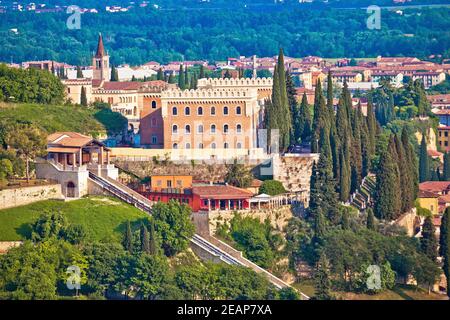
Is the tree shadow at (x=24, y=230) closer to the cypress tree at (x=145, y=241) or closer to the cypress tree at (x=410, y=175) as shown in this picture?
the cypress tree at (x=145, y=241)

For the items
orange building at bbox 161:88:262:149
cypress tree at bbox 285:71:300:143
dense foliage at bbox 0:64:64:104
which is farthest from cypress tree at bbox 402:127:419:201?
dense foliage at bbox 0:64:64:104

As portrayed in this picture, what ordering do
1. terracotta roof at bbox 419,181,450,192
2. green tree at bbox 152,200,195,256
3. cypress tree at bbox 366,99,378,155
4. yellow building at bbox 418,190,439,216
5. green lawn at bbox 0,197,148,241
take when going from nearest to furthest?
green lawn at bbox 0,197,148,241
green tree at bbox 152,200,195,256
cypress tree at bbox 366,99,378,155
yellow building at bbox 418,190,439,216
terracotta roof at bbox 419,181,450,192

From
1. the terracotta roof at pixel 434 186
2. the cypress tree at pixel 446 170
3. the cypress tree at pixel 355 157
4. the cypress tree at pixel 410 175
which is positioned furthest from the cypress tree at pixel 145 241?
the cypress tree at pixel 446 170

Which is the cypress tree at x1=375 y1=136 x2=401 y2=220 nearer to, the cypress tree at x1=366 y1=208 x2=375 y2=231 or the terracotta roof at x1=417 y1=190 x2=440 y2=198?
the cypress tree at x1=366 y1=208 x2=375 y2=231

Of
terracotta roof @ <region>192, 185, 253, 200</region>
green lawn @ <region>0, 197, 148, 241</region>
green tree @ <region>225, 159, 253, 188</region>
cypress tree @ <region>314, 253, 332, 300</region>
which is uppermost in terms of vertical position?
green tree @ <region>225, 159, 253, 188</region>

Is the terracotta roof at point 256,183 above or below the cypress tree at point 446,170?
above

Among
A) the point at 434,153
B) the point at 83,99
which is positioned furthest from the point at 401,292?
the point at 434,153

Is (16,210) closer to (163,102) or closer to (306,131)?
(163,102)
